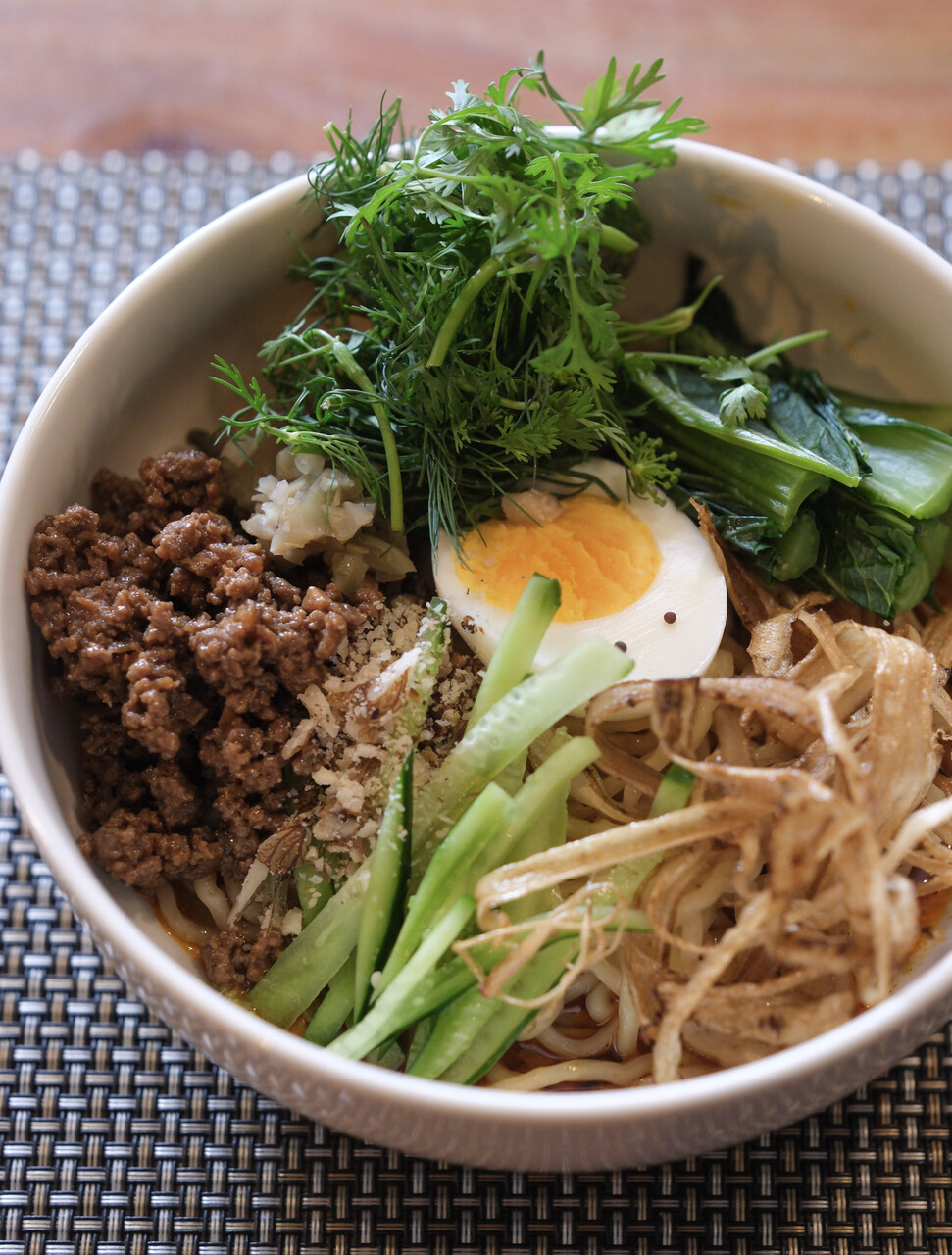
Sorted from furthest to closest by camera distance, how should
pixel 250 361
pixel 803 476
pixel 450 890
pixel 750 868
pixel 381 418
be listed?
pixel 250 361
pixel 803 476
pixel 381 418
pixel 450 890
pixel 750 868

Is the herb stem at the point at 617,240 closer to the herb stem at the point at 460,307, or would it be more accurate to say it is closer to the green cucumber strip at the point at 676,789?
the herb stem at the point at 460,307

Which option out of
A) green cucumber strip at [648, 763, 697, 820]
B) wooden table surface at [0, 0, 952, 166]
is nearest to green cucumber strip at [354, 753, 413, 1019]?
green cucumber strip at [648, 763, 697, 820]

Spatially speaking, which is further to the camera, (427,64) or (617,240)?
(427,64)

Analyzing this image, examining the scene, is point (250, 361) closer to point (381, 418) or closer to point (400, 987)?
point (381, 418)

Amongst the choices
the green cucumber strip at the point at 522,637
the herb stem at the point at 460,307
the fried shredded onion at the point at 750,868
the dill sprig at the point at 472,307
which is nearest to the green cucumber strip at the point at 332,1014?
the fried shredded onion at the point at 750,868

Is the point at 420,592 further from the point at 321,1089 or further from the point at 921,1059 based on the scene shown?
the point at 921,1059

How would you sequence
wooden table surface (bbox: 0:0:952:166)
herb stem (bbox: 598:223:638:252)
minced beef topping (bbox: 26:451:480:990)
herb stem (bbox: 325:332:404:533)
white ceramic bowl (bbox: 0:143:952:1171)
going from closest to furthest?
white ceramic bowl (bbox: 0:143:952:1171) → minced beef topping (bbox: 26:451:480:990) → herb stem (bbox: 325:332:404:533) → herb stem (bbox: 598:223:638:252) → wooden table surface (bbox: 0:0:952:166)

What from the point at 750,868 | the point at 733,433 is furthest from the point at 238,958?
the point at 733,433

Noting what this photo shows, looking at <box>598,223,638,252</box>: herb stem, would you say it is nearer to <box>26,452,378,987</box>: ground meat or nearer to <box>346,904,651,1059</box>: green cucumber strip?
<box>26,452,378,987</box>: ground meat
